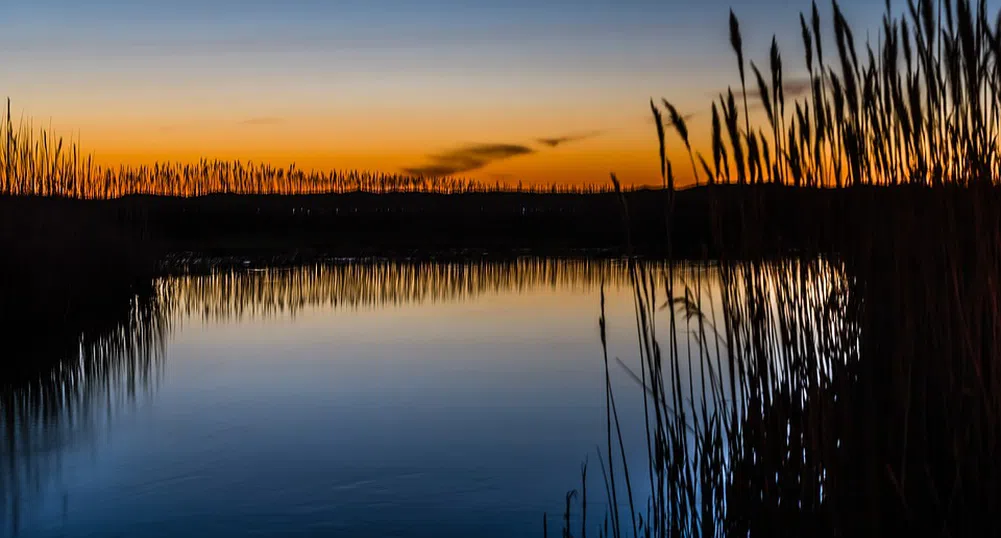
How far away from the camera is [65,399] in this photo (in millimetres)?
5570

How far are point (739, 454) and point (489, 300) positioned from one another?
28.7 feet

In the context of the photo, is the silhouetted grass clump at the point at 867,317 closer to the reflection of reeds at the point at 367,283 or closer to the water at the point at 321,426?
the water at the point at 321,426

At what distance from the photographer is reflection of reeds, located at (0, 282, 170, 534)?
13.9ft

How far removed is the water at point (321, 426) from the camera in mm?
3771

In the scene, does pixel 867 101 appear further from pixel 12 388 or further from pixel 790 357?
pixel 12 388

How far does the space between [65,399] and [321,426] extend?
157 cm

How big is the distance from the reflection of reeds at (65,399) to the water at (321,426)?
0.02 m

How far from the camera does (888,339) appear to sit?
9.62 ft

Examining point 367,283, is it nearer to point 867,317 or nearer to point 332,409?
point 332,409

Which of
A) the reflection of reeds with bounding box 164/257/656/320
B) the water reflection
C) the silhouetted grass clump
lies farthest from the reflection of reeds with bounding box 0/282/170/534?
the silhouetted grass clump

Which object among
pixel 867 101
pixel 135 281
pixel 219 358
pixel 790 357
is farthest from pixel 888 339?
pixel 135 281

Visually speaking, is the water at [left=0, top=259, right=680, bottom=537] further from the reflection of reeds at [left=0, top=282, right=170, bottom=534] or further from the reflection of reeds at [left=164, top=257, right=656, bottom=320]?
the reflection of reeds at [left=164, top=257, right=656, bottom=320]

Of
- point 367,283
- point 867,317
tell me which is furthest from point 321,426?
point 367,283

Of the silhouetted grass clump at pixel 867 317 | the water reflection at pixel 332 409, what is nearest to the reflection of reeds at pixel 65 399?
the water reflection at pixel 332 409
